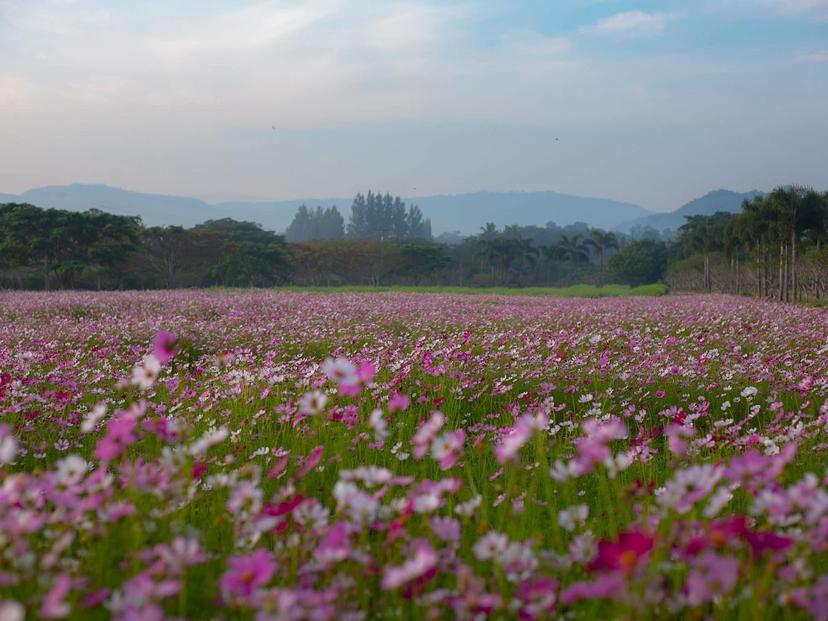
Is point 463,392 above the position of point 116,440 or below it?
below

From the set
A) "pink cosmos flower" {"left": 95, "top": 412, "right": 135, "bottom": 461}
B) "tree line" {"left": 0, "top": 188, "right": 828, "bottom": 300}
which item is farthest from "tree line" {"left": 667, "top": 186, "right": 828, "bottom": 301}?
"pink cosmos flower" {"left": 95, "top": 412, "right": 135, "bottom": 461}

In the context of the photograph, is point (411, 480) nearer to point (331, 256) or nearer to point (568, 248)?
point (331, 256)

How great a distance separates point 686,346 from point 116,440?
9376mm

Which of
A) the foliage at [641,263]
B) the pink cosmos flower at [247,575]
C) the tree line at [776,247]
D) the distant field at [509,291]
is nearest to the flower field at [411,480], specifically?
the pink cosmos flower at [247,575]

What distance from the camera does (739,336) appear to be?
1082cm

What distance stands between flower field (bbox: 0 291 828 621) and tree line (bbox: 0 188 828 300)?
32452mm

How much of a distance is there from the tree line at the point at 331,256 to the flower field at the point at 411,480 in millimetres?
32452

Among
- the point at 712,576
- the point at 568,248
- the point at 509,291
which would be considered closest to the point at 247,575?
the point at 712,576

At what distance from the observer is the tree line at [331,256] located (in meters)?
42.2

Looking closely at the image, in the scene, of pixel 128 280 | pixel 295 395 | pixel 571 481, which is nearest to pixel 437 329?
pixel 295 395

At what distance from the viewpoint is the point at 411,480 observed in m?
2.27

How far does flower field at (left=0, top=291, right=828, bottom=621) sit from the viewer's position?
1.71 metres

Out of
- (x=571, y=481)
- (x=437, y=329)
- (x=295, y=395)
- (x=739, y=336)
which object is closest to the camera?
(x=571, y=481)

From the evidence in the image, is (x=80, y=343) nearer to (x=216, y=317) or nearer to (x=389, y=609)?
(x=216, y=317)
